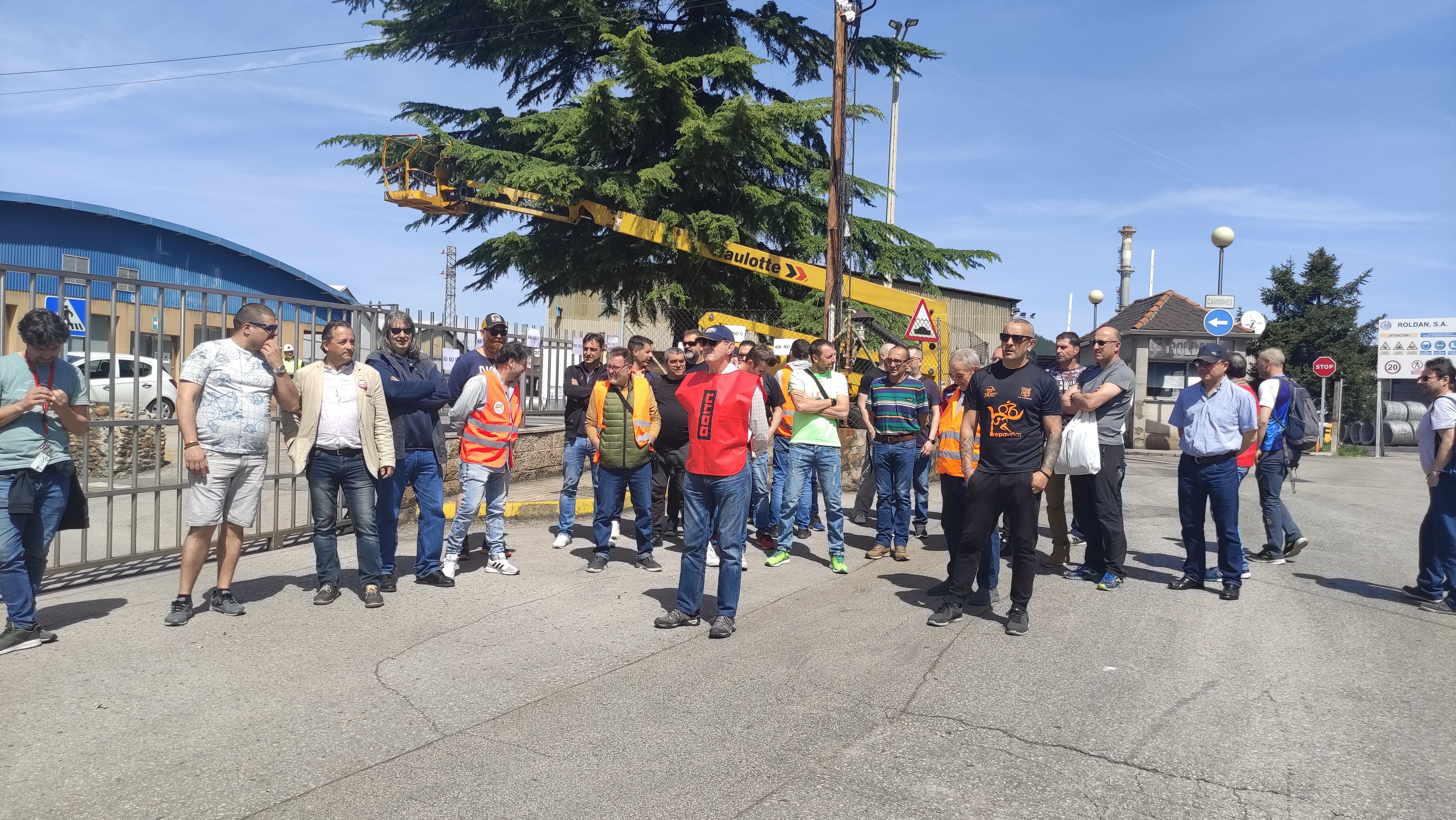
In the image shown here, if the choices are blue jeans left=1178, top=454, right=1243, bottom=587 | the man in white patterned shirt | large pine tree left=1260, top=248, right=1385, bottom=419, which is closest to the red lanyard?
the man in white patterned shirt

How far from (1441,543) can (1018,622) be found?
140 inches

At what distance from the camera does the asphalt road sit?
11.6 feet

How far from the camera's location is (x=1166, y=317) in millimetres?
38062

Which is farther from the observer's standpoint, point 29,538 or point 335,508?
point 335,508

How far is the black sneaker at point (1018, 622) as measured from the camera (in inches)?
232

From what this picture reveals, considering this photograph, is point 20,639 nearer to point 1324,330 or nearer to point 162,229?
point 162,229

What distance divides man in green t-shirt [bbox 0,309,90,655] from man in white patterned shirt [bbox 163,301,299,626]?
2.00 feet

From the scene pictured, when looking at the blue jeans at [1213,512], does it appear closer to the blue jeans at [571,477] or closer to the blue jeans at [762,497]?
the blue jeans at [762,497]

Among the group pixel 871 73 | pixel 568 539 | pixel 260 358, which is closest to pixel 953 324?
pixel 871 73

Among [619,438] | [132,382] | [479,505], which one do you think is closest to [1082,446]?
[619,438]

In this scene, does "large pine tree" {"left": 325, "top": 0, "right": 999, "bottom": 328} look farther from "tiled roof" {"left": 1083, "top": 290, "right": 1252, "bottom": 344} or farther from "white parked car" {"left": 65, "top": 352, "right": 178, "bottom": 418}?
"tiled roof" {"left": 1083, "top": 290, "right": 1252, "bottom": 344}

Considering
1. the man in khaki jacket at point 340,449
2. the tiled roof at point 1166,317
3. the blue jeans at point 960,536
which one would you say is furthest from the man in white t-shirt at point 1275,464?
the tiled roof at point 1166,317

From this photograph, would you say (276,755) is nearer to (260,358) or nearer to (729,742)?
(729,742)

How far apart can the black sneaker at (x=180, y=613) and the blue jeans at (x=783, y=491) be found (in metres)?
4.57
